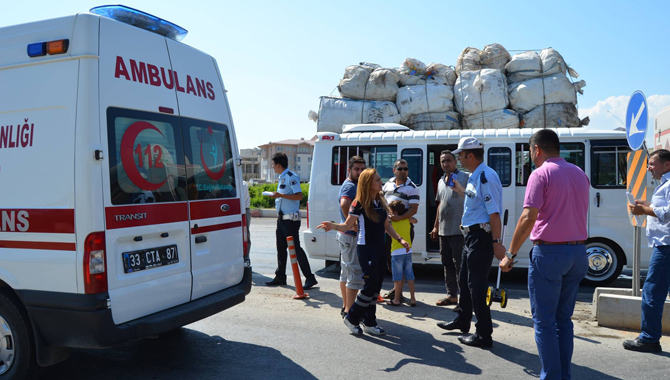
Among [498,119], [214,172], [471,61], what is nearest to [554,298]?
[214,172]

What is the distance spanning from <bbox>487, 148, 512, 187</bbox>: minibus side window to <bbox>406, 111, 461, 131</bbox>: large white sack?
346cm

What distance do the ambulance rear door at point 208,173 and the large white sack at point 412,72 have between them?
762cm

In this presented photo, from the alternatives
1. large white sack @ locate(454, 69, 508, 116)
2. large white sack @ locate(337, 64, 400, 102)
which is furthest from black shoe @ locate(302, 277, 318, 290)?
large white sack @ locate(454, 69, 508, 116)

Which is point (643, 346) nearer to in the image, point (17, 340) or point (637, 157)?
point (637, 157)

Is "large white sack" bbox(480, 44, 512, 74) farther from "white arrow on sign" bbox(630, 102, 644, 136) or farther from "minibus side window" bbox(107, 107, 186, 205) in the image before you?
"minibus side window" bbox(107, 107, 186, 205)

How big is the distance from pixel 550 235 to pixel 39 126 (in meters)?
3.92

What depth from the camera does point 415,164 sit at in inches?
331

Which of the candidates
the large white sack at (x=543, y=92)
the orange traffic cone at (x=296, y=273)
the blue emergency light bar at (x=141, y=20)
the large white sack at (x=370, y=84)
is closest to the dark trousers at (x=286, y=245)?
the orange traffic cone at (x=296, y=273)

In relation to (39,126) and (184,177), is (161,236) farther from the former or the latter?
(39,126)

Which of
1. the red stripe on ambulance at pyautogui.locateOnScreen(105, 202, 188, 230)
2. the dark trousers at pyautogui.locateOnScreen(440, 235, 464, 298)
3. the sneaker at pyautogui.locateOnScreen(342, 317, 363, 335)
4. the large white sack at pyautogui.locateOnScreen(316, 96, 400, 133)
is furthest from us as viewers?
the large white sack at pyautogui.locateOnScreen(316, 96, 400, 133)

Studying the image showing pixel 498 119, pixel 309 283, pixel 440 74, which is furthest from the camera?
pixel 440 74

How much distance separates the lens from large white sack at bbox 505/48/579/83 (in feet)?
36.7

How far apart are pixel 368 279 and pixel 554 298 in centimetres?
201

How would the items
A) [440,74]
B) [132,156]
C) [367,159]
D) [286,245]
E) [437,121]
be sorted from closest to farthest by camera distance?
1. [132,156]
2. [286,245]
3. [367,159]
4. [437,121]
5. [440,74]
